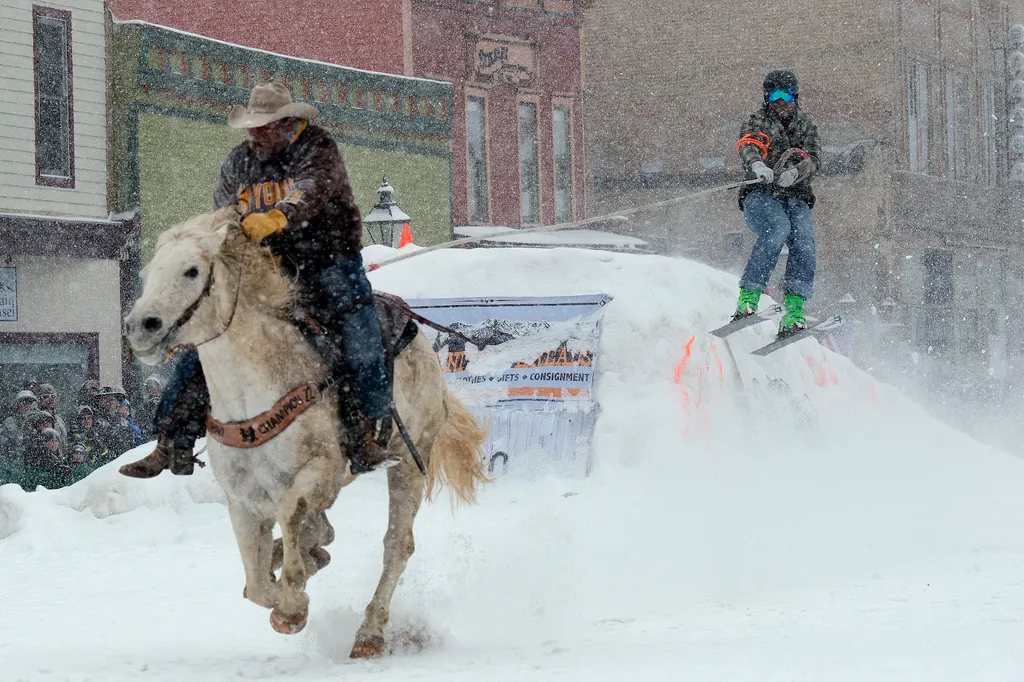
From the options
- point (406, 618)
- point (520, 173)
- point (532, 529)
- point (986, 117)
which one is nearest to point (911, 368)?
point (520, 173)

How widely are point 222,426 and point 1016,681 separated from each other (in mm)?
3318

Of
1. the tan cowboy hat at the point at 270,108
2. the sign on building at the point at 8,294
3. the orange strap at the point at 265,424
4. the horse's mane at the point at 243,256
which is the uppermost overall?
the tan cowboy hat at the point at 270,108

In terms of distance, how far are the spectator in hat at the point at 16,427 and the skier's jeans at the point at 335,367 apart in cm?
649

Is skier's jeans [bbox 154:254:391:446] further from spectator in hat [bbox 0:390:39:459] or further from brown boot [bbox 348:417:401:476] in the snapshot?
spectator in hat [bbox 0:390:39:459]

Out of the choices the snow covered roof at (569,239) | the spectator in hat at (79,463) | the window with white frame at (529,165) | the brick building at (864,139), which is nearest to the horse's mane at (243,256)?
the spectator in hat at (79,463)

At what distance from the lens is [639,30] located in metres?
33.7

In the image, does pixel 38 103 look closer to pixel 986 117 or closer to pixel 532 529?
pixel 532 529

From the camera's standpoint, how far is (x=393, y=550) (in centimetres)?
673

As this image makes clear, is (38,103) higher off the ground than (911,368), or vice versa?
(38,103)

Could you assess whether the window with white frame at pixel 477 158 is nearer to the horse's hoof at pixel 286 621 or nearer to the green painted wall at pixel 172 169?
the green painted wall at pixel 172 169

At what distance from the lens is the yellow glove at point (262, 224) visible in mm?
5695

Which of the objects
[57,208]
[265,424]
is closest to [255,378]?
[265,424]

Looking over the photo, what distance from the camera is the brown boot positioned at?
6.06m

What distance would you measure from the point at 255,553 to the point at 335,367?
90cm
